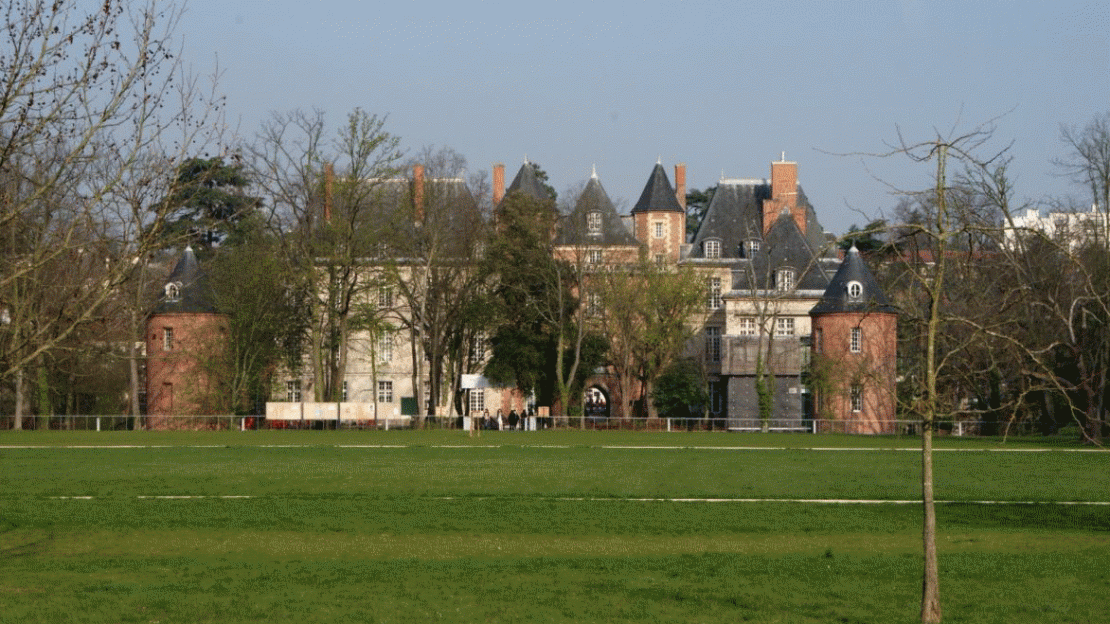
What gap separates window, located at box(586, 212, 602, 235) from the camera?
76637 millimetres

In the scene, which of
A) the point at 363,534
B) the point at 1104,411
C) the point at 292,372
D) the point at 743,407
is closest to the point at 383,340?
the point at 292,372

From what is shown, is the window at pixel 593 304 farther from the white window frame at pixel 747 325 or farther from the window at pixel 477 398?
the white window frame at pixel 747 325

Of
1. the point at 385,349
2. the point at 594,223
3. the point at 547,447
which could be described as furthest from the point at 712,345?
the point at 547,447

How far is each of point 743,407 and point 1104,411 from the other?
15839 mm

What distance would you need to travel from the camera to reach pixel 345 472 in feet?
101

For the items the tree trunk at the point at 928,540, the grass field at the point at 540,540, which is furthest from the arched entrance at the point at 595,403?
the tree trunk at the point at 928,540

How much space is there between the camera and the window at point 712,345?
286 feet

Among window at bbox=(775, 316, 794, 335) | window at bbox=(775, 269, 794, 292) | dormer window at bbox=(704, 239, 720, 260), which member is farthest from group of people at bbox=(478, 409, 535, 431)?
dormer window at bbox=(704, 239, 720, 260)

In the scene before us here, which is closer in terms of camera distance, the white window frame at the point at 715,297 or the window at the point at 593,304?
the window at the point at 593,304

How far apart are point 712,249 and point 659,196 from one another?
5.21m

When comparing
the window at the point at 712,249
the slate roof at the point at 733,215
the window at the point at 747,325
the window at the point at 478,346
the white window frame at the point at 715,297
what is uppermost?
the slate roof at the point at 733,215

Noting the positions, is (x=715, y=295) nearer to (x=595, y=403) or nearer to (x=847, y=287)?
(x=595, y=403)

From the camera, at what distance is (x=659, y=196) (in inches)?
3597

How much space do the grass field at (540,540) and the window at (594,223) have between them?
41407 mm
